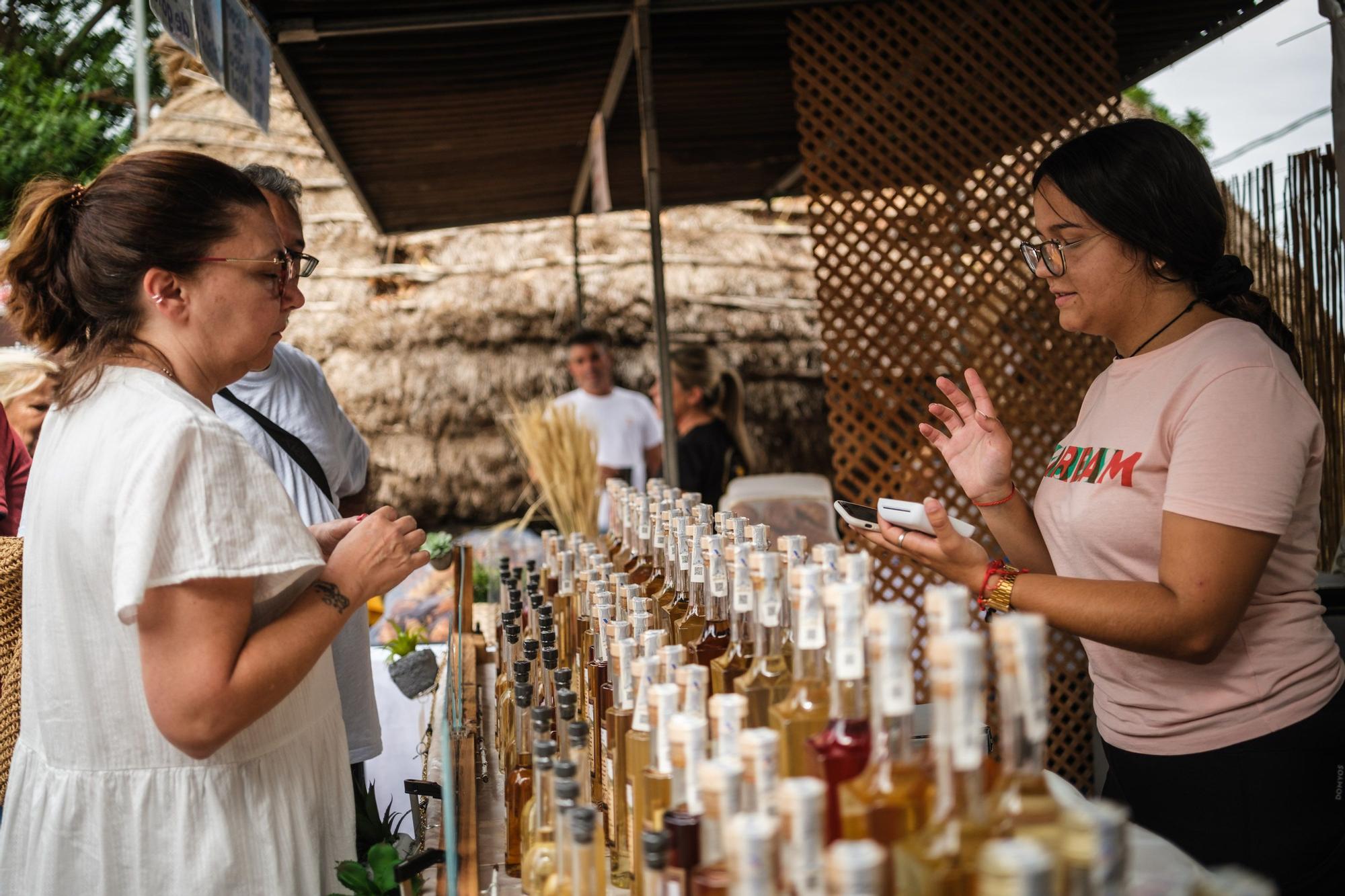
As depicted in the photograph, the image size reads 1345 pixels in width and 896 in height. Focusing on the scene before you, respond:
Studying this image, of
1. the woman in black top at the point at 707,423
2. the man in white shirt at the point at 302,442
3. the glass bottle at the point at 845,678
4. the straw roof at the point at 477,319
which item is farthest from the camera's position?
the straw roof at the point at 477,319

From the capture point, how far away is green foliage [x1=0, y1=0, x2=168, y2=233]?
13.4 m

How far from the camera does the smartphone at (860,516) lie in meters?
1.75

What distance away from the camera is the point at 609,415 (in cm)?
601

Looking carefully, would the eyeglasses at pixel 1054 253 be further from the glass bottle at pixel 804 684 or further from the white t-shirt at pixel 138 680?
the white t-shirt at pixel 138 680

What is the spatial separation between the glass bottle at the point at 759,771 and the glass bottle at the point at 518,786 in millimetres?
608

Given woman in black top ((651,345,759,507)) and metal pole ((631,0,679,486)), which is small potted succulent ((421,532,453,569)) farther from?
woman in black top ((651,345,759,507))

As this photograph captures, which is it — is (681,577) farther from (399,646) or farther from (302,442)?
(399,646)

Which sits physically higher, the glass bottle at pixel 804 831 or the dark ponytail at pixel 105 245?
the dark ponytail at pixel 105 245

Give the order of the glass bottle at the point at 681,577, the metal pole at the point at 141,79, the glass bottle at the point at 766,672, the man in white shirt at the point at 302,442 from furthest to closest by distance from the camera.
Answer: the metal pole at the point at 141,79 < the man in white shirt at the point at 302,442 < the glass bottle at the point at 681,577 < the glass bottle at the point at 766,672

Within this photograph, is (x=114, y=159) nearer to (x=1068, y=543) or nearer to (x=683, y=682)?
(x=683, y=682)

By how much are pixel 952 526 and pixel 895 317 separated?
8.36 ft

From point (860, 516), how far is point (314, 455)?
1.26 m

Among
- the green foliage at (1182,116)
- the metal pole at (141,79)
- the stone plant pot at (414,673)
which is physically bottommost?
the stone plant pot at (414,673)

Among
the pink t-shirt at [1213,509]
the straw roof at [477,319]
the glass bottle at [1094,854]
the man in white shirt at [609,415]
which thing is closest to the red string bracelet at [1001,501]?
the pink t-shirt at [1213,509]
